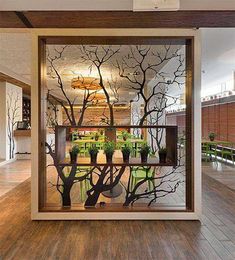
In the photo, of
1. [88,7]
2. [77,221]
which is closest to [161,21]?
[88,7]

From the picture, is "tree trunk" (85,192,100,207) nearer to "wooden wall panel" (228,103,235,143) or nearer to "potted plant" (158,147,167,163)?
"potted plant" (158,147,167,163)

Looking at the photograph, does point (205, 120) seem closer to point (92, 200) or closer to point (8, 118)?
point (8, 118)

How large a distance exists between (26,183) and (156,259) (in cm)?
425

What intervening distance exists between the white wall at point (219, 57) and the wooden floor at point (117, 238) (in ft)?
9.29

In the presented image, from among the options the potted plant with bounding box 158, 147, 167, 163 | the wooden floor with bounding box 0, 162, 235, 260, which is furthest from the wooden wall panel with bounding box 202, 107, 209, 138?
the potted plant with bounding box 158, 147, 167, 163

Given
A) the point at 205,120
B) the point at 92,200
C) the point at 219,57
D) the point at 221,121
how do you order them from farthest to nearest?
1. the point at 205,120
2. the point at 221,121
3. the point at 219,57
4. the point at 92,200

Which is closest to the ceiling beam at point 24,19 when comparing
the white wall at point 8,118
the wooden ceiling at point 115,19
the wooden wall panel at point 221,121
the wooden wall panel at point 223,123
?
the wooden ceiling at point 115,19

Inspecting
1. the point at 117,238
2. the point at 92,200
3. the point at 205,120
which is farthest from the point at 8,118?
the point at 205,120

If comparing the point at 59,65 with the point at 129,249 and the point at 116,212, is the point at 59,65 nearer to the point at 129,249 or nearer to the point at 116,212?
the point at 116,212

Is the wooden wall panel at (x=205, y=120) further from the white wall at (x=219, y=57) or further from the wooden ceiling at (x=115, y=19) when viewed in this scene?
the wooden ceiling at (x=115, y=19)

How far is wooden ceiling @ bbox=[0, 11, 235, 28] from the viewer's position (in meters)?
3.26

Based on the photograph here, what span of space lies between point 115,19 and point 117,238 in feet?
8.50

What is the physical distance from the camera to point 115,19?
3459mm

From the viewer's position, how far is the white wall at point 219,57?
4.77 metres
